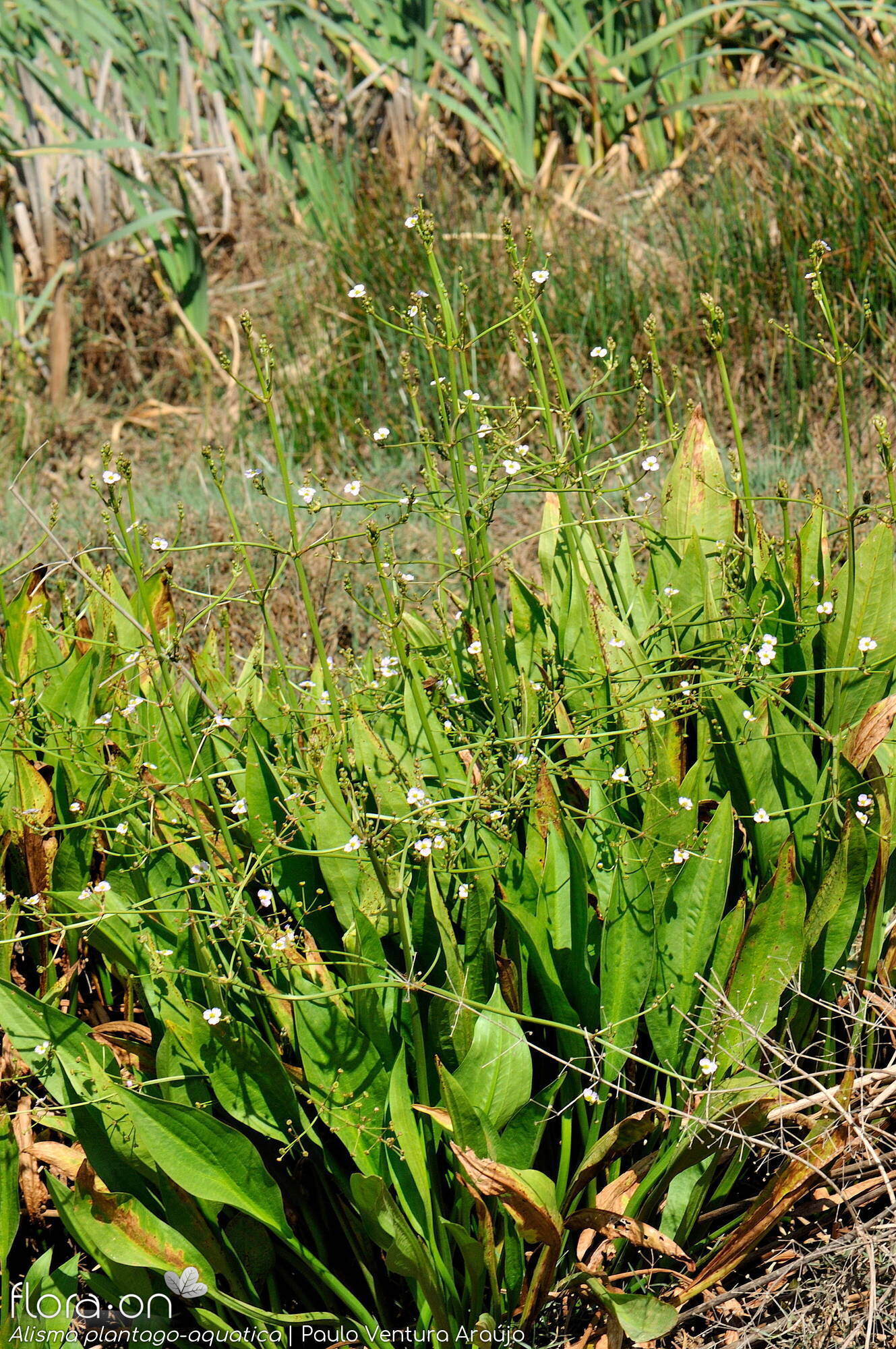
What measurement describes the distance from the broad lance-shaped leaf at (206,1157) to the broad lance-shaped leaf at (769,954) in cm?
66

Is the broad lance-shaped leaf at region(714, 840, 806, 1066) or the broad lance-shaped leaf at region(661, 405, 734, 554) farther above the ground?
the broad lance-shaped leaf at region(661, 405, 734, 554)

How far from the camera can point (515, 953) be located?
1.71 m

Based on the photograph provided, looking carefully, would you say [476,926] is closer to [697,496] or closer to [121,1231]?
[121,1231]

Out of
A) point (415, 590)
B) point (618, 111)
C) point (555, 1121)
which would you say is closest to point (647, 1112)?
point (555, 1121)

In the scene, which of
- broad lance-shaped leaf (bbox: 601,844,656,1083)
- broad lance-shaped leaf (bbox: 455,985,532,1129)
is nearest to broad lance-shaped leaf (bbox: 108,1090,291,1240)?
broad lance-shaped leaf (bbox: 455,985,532,1129)

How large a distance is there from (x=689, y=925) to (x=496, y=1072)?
37cm

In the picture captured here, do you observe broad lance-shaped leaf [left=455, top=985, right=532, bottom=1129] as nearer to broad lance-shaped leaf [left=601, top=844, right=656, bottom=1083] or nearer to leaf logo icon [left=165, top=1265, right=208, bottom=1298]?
broad lance-shaped leaf [left=601, top=844, right=656, bottom=1083]

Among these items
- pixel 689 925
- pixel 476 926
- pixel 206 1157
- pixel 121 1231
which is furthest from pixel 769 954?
pixel 121 1231

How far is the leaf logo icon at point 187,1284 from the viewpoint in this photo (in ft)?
4.94

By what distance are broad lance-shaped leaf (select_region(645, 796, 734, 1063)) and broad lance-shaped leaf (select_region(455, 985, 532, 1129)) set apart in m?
0.25

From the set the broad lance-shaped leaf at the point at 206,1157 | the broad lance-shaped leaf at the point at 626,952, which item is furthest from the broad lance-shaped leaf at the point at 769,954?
the broad lance-shaped leaf at the point at 206,1157

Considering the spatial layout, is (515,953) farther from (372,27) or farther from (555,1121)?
(372,27)

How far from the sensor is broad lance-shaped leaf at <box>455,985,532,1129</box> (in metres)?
1.54

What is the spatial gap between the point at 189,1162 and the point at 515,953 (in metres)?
0.53
